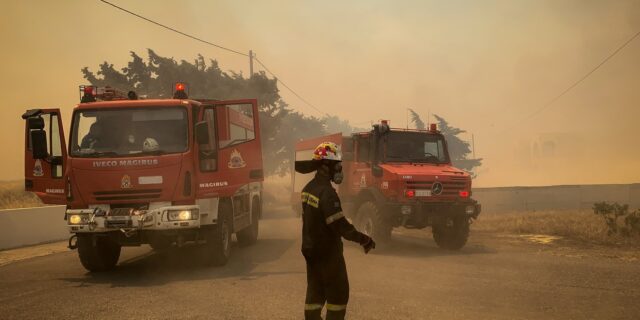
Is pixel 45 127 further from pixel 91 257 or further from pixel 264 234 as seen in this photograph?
pixel 264 234

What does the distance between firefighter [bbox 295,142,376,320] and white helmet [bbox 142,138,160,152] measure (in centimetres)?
533

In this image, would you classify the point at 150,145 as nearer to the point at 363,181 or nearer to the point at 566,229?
the point at 363,181

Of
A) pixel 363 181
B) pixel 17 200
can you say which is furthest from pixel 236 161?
pixel 17 200

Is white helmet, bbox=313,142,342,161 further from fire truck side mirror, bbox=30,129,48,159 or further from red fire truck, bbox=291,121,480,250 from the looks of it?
red fire truck, bbox=291,121,480,250

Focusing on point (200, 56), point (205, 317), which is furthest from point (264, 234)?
point (200, 56)

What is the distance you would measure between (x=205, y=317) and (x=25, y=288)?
390 centimetres

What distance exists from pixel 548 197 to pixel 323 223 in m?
29.4

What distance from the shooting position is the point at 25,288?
27.1ft

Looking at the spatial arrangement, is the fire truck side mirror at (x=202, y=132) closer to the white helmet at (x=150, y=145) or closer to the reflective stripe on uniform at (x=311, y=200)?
the white helmet at (x=150, y=145)

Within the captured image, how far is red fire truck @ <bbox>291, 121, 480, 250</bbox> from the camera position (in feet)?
38.4

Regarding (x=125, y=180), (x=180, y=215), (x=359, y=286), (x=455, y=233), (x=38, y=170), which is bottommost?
(x=359, y=286)

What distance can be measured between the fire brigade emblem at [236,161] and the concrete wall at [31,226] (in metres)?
7.34

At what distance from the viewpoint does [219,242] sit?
32.1ft

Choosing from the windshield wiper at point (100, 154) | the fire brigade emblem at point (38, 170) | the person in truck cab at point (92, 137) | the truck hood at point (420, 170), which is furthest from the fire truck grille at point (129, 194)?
the truck hood at point (420, 170)
